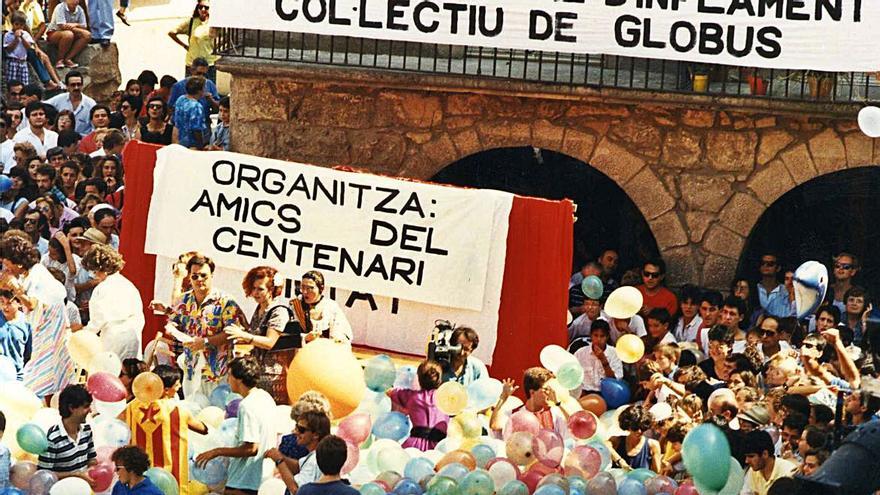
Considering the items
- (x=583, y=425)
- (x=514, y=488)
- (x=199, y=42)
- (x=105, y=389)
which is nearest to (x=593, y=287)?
(x=583, y=425)

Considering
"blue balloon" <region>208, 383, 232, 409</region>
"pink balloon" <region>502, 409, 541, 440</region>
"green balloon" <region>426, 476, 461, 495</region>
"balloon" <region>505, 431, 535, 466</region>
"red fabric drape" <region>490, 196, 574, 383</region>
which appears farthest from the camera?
"red fabric drape" <region>490, 196, 574, 383</region>

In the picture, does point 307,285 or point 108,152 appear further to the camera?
point 108,152

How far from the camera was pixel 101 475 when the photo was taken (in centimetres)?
1141

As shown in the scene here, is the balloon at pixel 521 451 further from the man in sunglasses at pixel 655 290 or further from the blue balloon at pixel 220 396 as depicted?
the man in sunglasses at pixel 655 290

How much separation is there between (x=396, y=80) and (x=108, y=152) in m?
3.08

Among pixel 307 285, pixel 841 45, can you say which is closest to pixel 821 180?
pixel 841 45

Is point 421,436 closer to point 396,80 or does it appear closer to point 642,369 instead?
point 642,369

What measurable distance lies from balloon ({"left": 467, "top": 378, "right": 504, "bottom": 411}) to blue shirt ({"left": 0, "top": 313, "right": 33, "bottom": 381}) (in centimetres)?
286

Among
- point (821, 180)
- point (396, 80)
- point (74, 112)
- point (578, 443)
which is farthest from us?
point (74, 112)

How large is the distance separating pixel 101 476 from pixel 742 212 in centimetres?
612

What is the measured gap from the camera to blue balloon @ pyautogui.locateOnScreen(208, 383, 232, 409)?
13.1 m

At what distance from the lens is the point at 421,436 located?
41.0 ft

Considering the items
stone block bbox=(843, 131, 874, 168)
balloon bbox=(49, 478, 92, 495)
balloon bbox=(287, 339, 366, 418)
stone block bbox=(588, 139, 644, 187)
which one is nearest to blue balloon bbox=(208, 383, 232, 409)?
balloon bbox=(287, 339, 366, 418)

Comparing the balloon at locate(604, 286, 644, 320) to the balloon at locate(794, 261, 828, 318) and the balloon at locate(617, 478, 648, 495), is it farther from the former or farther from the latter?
the balloon at locate(617, 478, 648, 495)
